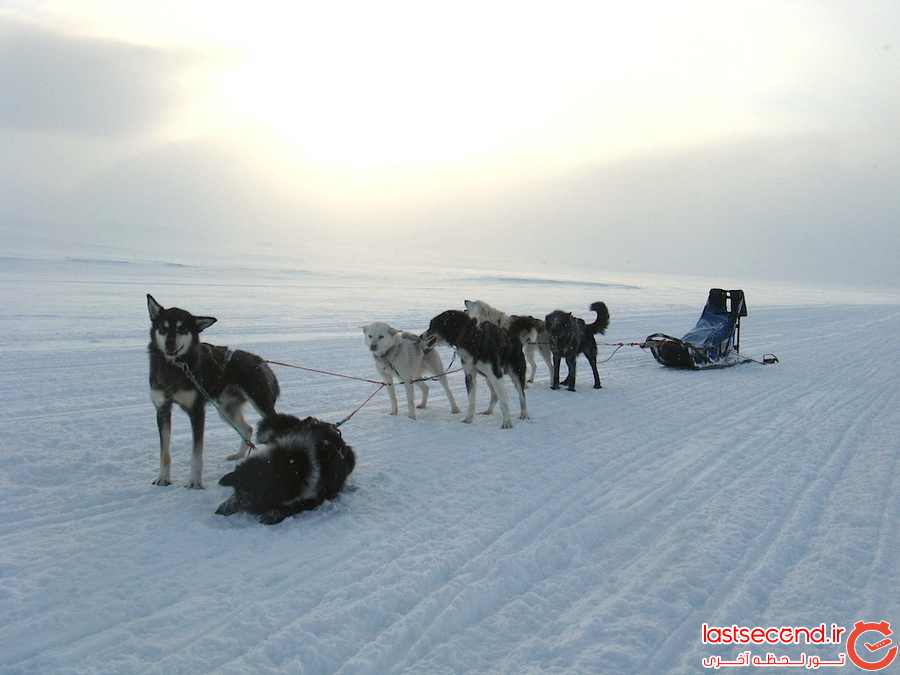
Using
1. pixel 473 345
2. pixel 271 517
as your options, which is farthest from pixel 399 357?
pixel 271 517

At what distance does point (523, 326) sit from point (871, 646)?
6905 millimetres

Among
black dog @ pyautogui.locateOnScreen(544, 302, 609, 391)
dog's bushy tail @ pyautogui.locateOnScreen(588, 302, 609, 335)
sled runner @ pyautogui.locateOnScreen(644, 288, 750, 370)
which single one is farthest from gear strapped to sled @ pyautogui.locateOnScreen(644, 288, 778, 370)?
black dog @ pyautogui.locateOnScreen(544, 302, 609, 391)

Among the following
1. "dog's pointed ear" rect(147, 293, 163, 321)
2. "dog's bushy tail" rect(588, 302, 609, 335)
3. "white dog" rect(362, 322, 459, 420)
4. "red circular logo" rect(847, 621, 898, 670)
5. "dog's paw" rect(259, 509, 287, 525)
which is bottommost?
"red circular logo" rect(847, 621, 898, 670)

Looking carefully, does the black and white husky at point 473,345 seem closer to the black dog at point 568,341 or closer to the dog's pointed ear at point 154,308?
the black dog at point 568,341

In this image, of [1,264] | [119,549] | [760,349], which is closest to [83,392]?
[119,549]

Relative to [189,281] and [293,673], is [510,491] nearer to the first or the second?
[293,673]

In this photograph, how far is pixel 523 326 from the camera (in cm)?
981

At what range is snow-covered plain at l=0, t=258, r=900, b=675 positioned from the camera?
10.1 feet

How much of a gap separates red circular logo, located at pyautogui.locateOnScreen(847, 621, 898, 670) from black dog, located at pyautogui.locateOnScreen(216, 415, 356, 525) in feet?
10.3

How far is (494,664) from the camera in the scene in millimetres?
2959

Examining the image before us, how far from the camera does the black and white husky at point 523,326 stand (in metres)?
9.17

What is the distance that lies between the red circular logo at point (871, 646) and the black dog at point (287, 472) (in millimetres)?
3152

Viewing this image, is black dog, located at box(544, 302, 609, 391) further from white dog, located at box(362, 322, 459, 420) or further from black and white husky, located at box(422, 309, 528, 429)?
white dog, located at box(362, 322, 459, 420)

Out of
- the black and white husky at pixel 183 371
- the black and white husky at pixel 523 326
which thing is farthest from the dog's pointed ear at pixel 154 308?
the black and white husky at pixel 523 326
